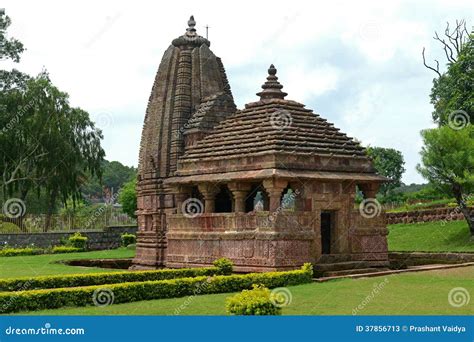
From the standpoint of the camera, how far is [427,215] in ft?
121

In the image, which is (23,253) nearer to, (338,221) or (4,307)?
(338,221)

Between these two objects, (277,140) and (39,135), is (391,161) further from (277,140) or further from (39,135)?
(277,140)

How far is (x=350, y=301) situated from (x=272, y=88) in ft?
33.5

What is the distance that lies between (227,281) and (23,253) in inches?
813

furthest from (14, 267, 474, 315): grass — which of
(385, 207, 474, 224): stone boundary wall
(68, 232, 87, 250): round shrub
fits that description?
(68, 232, 87, 250): round shrub

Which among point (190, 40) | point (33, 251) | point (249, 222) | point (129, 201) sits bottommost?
point (33, 251)

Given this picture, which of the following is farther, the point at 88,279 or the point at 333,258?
the point at 333,258

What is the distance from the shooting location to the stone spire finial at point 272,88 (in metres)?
22.8

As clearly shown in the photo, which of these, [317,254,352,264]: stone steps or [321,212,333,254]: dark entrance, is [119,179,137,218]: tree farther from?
[317,254,352,264]: stone steps

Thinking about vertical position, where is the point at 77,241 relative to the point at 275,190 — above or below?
below

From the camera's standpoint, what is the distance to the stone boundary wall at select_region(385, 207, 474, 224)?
35.3 m

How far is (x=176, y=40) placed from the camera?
87.3 feet

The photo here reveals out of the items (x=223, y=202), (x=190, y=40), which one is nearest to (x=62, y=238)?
(x=223, y=202)

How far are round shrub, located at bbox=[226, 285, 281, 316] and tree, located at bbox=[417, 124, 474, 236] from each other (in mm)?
20501
